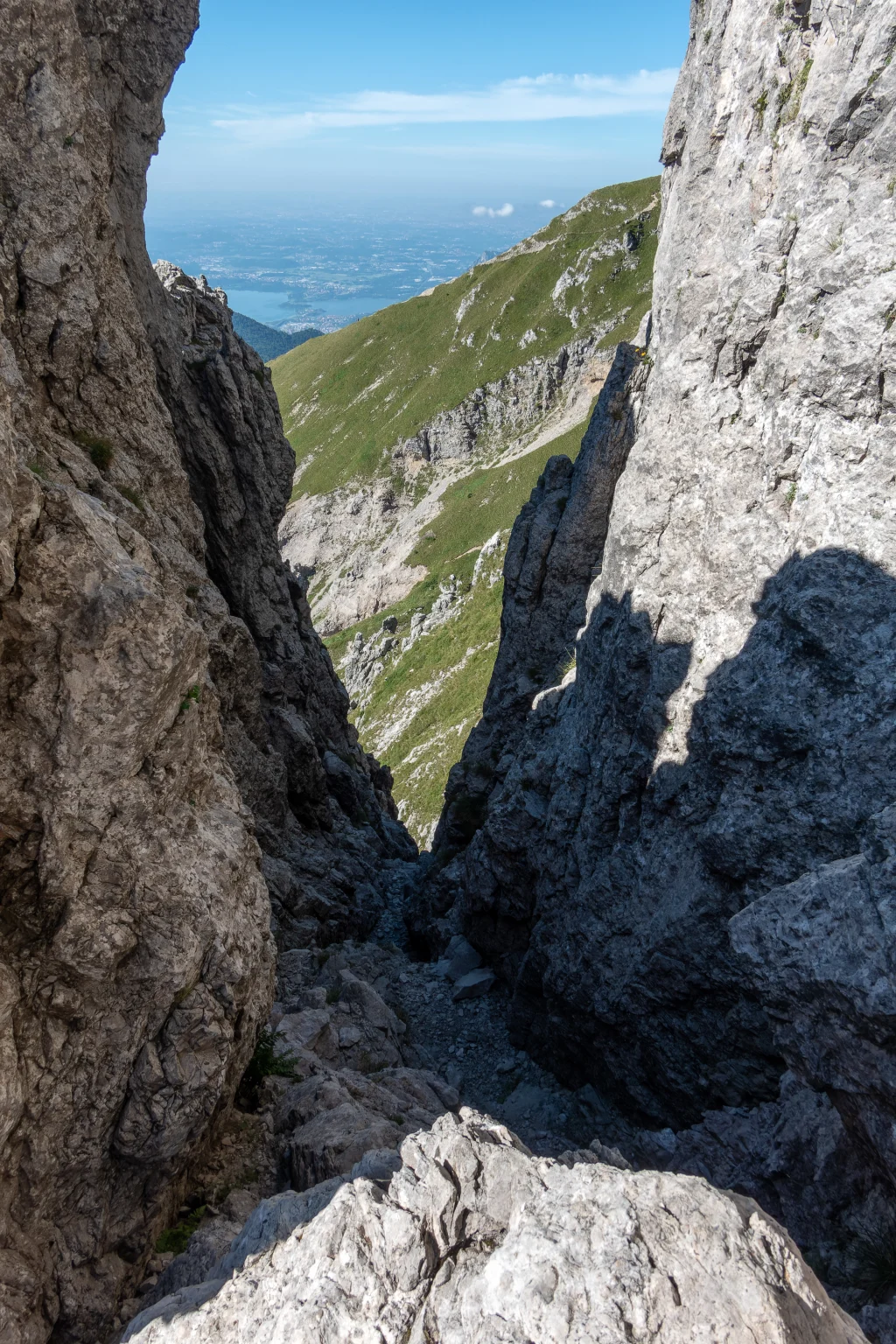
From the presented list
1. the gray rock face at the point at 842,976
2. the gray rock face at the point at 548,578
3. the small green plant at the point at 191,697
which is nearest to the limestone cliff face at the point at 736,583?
the gray rock face at the point at 842,976

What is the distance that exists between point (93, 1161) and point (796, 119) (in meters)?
27.4

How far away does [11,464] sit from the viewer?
10453mm

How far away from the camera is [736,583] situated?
65.9ft

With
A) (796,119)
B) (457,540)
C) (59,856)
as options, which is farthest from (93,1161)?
(457,540)

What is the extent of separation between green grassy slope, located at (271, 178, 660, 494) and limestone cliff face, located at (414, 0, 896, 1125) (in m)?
88.3

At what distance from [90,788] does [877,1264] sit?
14642 mm

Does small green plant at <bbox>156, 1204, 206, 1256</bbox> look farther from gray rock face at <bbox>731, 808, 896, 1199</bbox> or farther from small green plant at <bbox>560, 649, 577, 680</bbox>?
small green plant at <bbox>560, 649, 577, 680</bbox>

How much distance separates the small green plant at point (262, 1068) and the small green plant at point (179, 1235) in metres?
2.66

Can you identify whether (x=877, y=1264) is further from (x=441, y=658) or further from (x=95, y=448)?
(x=441, y=658)

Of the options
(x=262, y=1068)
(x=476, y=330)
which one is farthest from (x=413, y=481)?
(x=262, y=1068)

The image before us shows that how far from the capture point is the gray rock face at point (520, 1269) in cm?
768

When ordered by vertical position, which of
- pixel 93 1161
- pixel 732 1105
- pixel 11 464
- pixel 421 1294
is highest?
pixel 11 464

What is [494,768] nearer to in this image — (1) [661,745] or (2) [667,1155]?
(1) [661,745]

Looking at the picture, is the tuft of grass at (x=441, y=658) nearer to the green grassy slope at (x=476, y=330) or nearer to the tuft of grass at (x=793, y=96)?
the green grassy slope at (x=476, y=330)
